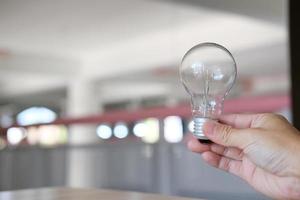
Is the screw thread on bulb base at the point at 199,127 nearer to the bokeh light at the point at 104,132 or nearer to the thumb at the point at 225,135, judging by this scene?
the thumb at the point at 225,135

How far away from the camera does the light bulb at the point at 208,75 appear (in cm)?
93

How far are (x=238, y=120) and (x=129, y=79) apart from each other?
9.38 metres

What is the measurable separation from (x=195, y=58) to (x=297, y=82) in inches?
65.3

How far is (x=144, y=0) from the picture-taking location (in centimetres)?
553

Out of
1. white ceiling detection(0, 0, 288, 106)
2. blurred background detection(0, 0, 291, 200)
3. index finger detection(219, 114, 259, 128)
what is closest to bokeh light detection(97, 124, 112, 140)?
blurred background detection(0, 0, 291, 200)

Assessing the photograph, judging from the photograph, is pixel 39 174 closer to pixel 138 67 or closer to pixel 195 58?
pixel 195 58

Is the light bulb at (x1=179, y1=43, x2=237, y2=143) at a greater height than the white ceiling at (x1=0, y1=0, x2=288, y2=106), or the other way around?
the white ceiling at (x1=0, y1=0, x2=288, y2=106)

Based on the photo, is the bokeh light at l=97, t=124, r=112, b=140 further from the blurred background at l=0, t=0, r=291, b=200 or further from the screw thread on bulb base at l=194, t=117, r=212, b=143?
the screw thread on bulb base at l=194, t=117, r=212, b=143

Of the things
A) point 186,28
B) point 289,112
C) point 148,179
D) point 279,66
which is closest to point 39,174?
point 148,179

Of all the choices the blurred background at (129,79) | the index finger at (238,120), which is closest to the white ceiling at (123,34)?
the blurred background at (129,79)

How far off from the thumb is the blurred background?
1.25m

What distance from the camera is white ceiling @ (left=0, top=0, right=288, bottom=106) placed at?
5.85 m

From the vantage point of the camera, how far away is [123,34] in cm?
748

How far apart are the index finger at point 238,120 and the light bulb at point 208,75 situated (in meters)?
0.07
